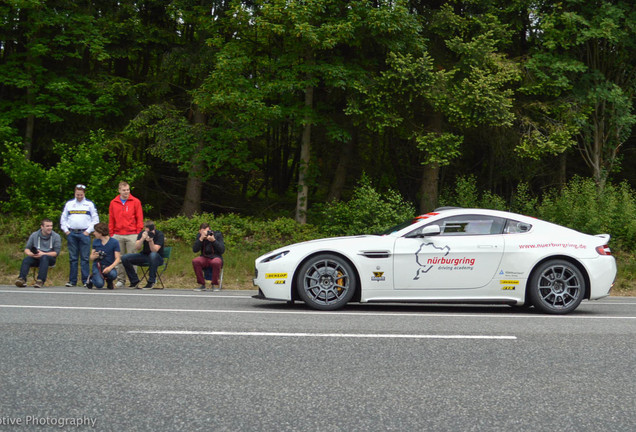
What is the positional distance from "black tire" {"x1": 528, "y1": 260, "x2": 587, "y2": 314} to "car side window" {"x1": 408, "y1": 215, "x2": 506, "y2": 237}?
81 cm

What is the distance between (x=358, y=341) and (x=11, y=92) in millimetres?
20623

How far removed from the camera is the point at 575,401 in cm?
429

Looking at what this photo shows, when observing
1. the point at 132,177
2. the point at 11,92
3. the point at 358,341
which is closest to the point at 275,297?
the point at 358,341

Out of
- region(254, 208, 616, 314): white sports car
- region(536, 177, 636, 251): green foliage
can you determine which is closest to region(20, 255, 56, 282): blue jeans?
region(254, 208, 616, 314): white sports car

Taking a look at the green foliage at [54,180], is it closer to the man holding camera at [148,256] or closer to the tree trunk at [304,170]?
the tree trunk at [304,170]

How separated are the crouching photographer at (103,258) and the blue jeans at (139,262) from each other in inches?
8.5

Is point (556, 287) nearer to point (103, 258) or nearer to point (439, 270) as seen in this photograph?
point (439, 270)

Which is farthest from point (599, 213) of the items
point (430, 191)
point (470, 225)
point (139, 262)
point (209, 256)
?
point (139, 262)

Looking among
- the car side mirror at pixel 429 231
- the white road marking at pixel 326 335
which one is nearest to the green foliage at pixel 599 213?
the car side mirror at pixel 429 231

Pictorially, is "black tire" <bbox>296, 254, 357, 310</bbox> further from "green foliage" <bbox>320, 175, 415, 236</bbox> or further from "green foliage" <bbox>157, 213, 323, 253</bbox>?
"green foliage" <bbox>320, 175, 415, 236</bbox>

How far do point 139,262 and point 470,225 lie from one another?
641cm

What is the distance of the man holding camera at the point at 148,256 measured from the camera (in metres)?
12.2

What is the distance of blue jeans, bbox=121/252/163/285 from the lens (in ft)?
40.0

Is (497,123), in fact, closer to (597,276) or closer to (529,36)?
(529,36)
